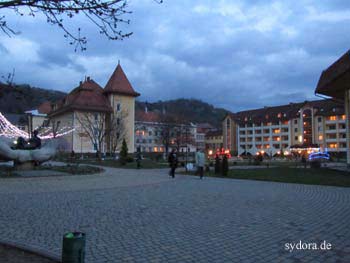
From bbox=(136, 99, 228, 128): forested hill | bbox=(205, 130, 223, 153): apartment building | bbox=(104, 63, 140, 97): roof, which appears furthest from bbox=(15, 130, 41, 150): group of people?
bbox=(205, 130, 223, 153): apartment building

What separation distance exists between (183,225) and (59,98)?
166ft

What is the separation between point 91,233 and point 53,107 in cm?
7445

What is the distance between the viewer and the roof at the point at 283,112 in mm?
92062

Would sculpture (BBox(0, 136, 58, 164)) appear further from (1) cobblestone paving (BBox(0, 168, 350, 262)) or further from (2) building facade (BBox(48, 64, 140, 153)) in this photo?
(2) building facade (BBox(48, 64, 140, 153))

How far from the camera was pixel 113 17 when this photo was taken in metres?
4.73

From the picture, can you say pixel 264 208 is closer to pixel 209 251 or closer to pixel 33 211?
pixel 209 251

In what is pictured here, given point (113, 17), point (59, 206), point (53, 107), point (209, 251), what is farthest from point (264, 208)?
point (53, 107)

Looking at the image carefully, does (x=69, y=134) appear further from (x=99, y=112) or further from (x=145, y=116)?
(x=145, y=116)

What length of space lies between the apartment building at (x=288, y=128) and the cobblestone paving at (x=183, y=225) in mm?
69538

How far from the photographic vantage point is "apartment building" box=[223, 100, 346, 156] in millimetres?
90375

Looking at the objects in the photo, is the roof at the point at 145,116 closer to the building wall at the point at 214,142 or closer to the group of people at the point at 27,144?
the building wall at the point at 214,142

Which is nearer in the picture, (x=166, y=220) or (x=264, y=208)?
(x=166, y=220)

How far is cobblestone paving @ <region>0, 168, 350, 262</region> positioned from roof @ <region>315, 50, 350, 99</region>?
1059cm

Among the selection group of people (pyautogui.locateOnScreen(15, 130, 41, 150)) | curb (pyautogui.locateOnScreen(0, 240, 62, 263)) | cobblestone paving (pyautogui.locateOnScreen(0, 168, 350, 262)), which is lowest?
cobblestone paving (pyautogui.locateOnScreen(0, 168, 350, 262))
